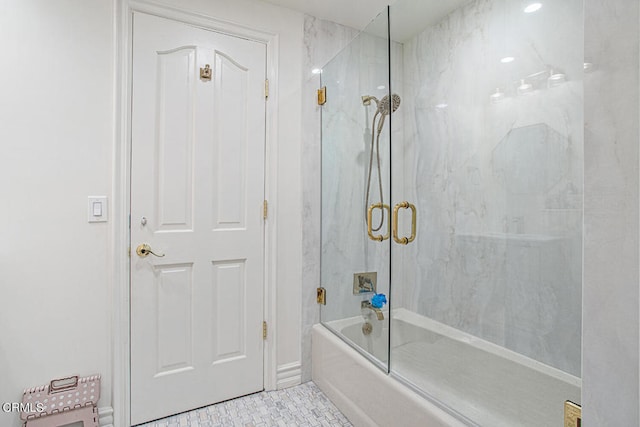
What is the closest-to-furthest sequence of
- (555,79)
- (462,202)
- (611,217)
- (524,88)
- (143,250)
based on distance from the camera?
(611,217) < (555,79) < (524,88) < (143,250) < (462,202)

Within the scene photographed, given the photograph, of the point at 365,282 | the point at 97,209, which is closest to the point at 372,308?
the point at 365,282

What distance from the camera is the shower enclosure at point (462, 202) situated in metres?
1.50

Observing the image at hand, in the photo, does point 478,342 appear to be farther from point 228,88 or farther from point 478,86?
point 228,88

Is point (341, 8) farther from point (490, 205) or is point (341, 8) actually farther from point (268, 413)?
point (268, 413)

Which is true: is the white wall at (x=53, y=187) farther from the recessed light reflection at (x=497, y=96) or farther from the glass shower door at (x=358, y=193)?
the recessed light reflection at (x=497, y=96)

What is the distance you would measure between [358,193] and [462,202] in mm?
618

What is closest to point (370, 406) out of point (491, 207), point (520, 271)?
point (520, 271)

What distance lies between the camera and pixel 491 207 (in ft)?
6.09

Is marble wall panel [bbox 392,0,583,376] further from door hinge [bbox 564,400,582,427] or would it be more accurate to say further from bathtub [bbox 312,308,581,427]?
door hinge [bbox 564,400,582,427]

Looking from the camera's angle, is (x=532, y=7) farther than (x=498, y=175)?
No

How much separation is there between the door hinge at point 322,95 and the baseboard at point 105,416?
6.82 feet

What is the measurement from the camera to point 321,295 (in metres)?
2.25

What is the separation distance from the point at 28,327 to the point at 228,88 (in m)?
1.55

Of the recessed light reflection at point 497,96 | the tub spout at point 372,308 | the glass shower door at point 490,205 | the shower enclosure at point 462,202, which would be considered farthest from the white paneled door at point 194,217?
the recessed light reflection at point 497,96
